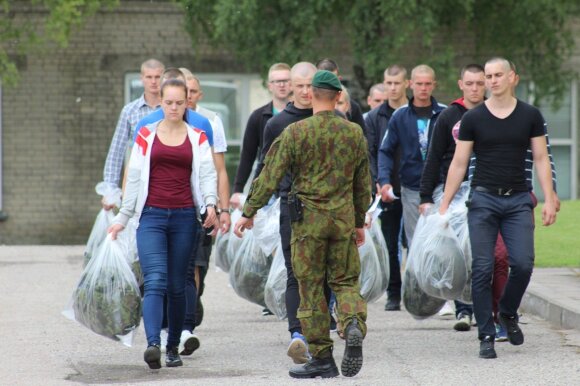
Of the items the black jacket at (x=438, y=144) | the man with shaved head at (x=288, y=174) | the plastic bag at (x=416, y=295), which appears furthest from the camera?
the black jacket at (x=438, y=144)

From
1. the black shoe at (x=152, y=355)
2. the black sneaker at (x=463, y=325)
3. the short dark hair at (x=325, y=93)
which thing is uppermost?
the short dark hair at (x=325, y=93)

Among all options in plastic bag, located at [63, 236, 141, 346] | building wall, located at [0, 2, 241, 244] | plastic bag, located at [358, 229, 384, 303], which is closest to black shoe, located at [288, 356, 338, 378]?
plastic bag, located at [63, 236, 141, 346]

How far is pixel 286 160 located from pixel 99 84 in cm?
1447

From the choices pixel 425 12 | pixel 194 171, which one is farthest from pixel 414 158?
pixel 425 12

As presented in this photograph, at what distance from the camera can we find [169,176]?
27.0 ft

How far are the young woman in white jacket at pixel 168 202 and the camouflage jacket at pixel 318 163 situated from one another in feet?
2.17

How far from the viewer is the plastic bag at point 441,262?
919 centimetres

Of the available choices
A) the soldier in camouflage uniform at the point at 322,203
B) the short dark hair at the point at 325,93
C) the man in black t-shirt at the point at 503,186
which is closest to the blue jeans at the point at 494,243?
the man in black t-shirt at the point at 503,186

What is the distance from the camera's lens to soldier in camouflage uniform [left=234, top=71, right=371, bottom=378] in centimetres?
762

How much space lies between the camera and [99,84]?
71.2 ft

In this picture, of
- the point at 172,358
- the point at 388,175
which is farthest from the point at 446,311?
the point at 172,358

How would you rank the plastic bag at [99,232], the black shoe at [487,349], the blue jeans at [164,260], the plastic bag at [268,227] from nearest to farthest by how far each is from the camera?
the blue jeans at [164,260] < the black shoe at [487,349] < the plastic bag at [99,232] < the plastic bag at [268,227]

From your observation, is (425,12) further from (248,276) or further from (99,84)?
(248,276)

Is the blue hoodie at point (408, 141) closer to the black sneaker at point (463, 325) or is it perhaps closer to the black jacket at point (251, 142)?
the black sneaker at point (463, 325)
